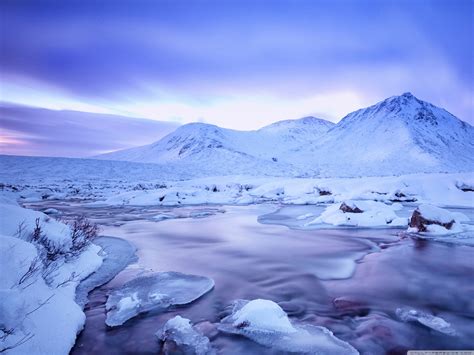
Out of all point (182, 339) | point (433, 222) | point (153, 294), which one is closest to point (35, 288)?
point (153, 294)

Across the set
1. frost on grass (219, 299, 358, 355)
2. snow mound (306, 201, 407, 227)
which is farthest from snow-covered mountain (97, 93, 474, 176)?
frost on grass (219, 299, 358, 355)

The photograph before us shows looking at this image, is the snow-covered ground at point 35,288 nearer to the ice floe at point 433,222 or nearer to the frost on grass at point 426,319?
the frost on grass at point 426,319

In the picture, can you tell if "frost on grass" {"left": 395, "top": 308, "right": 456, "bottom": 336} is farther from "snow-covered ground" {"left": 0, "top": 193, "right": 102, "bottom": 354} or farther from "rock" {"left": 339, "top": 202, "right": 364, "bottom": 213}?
"rock" {"left": 339, "top": 202, "right": 364, "bottom": 213}

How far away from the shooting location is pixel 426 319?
512 cm

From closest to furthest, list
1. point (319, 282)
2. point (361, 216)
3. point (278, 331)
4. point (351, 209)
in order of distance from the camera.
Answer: point (278, 331)
point (319, 282)
point (361, 216)
point (351, 209)

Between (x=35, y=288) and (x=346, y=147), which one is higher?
(x=346, y=147)

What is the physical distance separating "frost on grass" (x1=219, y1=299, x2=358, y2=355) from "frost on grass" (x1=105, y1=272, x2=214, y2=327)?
4.09 feet

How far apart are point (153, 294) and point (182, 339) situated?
1790mm

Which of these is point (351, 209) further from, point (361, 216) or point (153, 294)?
point (153, 294)

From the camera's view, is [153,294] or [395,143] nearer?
[153,294]

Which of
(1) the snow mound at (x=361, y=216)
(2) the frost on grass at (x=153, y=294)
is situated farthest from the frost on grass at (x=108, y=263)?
(1) the snow mound at (x=361, y=216)

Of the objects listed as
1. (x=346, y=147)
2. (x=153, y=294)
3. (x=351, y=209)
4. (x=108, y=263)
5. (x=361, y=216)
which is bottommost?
(x=108, y=263)

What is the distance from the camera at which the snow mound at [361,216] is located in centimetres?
1488

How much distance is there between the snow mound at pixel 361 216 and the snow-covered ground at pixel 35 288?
37.0ft
